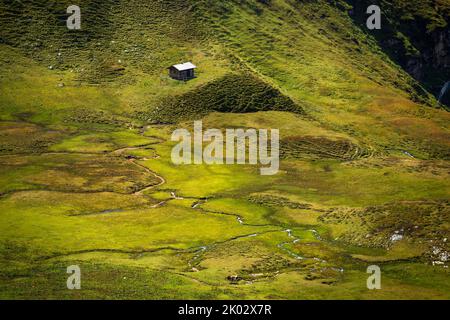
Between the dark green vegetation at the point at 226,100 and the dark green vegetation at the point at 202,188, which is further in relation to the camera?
the dark green vegetation at the point at 226,100

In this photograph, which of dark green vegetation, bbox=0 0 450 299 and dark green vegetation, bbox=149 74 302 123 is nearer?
dark green vegetation, bbox=0 0 450 299

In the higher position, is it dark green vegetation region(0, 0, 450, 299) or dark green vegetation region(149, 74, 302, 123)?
dark green vegetation region(149, 74, 302, 123)

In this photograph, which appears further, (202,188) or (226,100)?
(226,100)

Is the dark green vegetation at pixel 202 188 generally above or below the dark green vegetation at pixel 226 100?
below

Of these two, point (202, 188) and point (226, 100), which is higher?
point (226, 100)

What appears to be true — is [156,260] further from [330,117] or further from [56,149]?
[330,117]
